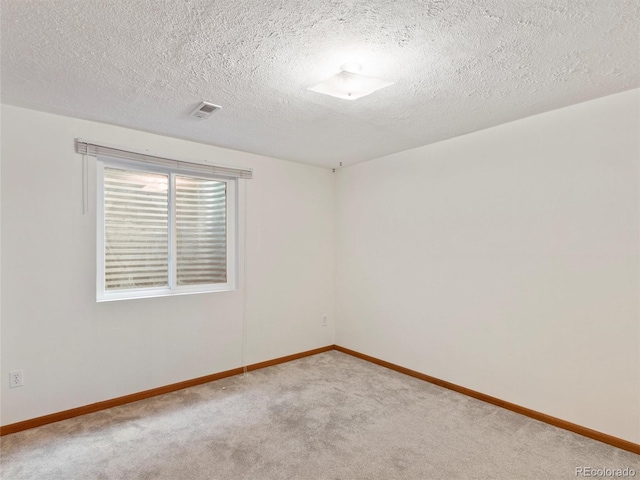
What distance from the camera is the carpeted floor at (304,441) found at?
204 centimetres

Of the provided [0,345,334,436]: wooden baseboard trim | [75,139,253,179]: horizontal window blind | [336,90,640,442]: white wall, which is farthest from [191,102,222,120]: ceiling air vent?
[0,345,334,436]: wooden baseboard trim

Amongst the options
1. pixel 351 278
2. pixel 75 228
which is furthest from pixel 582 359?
pixel 75 228

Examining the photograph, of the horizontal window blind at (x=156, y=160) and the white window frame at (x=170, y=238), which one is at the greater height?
the horizontal window blind at (x=156, y=160)

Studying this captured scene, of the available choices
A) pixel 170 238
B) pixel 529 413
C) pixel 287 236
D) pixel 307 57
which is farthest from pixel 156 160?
pixel 529 413

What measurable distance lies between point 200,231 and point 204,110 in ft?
4.60

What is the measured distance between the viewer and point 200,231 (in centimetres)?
355

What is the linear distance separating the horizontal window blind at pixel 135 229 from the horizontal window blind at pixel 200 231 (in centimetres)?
15

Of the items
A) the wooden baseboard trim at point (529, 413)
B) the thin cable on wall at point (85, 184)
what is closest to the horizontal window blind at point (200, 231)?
the thin cable on wall at point (85, 184)

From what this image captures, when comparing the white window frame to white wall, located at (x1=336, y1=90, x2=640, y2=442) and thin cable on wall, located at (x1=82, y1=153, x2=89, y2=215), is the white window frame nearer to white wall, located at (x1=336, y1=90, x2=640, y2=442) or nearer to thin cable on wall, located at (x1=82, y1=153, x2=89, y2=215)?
thin cable on wall, located at (x1=82, y1=153, x2=89, y2=215)

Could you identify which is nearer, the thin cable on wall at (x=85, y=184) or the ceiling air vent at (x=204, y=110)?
the ceiling air vent at (x=204, y=110)

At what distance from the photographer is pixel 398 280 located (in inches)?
147

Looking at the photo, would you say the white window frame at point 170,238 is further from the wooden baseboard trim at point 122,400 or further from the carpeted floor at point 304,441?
the carpeted floor at point 304,441

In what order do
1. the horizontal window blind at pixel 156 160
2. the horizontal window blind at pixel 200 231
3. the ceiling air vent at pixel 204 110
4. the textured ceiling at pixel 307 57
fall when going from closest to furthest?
the textured ceiling at pixel 307 57 → the ceiling air vent at pixel 204 110 → the horizontal window blind at pixel 156 160 → the horizontal window blind at pixel 200 231

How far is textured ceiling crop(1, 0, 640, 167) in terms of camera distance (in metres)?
1.48
